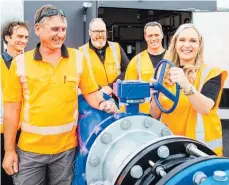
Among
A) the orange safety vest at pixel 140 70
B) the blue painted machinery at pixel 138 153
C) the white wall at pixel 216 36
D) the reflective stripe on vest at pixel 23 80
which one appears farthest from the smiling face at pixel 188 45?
the white wall at pixel 216 36

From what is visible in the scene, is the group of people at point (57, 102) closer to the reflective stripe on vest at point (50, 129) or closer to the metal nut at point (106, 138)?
the reflective stripe on vest at point (50, 129)

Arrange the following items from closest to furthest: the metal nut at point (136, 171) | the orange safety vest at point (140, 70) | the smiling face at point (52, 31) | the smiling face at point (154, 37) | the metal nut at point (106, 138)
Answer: the metal nut at point (136, 171) < the metal nut at point (106, 138) < the smiling face at point (52, 31) < the orange safety vest at point (140, 70) < the smiling face at point (154, 37)

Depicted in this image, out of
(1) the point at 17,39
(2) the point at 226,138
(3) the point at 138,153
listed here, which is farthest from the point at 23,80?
(2) the point at 226,138

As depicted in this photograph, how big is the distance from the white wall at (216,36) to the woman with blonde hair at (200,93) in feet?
10.3

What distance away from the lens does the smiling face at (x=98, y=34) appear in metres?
2.84

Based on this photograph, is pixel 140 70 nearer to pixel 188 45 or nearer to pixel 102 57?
pixel 102 57

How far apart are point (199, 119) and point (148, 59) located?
4.31 ft

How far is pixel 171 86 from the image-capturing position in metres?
1.47

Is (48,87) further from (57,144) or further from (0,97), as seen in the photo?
(0,97)

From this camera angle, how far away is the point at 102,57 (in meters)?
2.89

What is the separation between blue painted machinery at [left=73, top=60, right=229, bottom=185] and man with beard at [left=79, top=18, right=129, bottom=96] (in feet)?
4.68

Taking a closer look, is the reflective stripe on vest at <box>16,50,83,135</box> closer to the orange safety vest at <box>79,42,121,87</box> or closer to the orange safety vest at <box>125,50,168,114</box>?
the orange safety vest at <box>125,50,168,114</box>

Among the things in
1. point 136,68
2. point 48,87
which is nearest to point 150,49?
point 136,68

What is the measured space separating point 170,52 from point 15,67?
693mm
